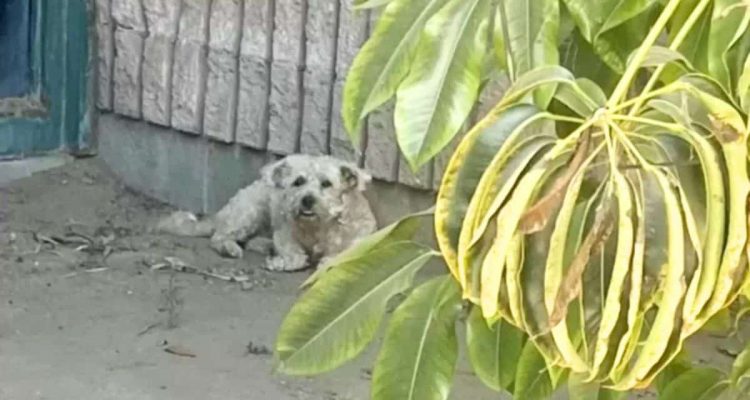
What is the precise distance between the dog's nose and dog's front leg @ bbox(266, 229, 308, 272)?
141mm

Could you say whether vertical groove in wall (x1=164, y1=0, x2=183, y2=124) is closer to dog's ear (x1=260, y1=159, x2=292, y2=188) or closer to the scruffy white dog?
the scruffy white dog

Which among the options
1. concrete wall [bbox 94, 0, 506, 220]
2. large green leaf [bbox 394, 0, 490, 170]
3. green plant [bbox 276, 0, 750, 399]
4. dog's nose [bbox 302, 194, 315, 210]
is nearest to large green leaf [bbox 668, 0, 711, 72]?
green plant [bbox 276, 0, 750, 399]

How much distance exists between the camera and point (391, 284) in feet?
4.69

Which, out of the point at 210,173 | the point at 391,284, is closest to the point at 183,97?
the point at 210,173

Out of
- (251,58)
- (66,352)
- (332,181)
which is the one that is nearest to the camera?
(66,352)

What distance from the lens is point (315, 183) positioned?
445cm

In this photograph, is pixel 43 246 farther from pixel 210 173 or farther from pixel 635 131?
pixel 635 131

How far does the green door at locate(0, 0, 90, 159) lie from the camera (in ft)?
17.1

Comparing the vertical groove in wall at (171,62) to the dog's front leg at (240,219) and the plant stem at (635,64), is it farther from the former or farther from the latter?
the plant stem at (635,64)

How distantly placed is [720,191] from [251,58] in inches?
151

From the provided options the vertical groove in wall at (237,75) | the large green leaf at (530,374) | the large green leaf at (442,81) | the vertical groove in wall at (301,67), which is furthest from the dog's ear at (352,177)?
the large green leaf at (442,81)

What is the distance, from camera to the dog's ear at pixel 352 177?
14.5 ft

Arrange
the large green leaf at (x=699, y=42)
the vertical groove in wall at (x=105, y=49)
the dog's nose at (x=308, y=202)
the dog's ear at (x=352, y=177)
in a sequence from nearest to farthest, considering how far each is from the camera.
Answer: the large green leaf at (x=699, y=42), the dog's ear at (x=352, y=177), the dog's nose at (x=308, y=202), the vertical groove in wall at (x=105, y=49)

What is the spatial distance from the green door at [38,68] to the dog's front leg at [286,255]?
3.68 ft
